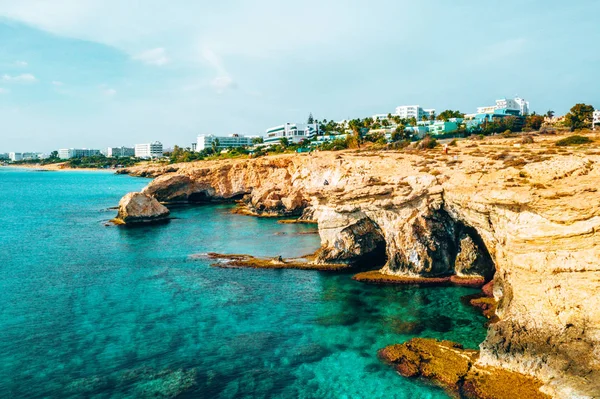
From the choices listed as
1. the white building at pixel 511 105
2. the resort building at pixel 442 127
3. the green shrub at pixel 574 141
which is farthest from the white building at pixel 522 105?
the green shrub at pixel 574 141

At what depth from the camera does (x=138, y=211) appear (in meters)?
71.3

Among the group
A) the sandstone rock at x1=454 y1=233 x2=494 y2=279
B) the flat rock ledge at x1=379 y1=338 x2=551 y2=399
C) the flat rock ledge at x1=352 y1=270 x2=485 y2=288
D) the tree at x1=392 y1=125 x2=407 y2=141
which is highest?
the tree at x1=392 y1=125 x2=407 y2=141

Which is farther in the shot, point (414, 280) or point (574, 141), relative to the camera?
point (574, 141)

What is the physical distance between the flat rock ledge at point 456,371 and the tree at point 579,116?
249 ft

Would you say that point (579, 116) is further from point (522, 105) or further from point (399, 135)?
point (522, 105)

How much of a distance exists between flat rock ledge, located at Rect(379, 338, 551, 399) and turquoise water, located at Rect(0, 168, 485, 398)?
935 mm

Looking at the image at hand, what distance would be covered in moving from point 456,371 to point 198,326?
53.7 ft

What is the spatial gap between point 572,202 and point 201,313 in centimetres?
2430

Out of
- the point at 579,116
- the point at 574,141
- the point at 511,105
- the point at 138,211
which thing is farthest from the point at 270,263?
the point at 511,105

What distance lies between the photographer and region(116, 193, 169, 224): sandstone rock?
232ft

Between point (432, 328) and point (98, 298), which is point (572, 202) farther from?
point (98, 298)

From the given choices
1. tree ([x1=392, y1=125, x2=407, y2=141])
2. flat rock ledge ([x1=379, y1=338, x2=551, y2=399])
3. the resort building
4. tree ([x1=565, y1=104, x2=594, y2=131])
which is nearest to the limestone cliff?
flat rock ledge ([x1=379, y1=338, x2=551, y2=399])

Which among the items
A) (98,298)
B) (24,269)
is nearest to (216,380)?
(98,298)

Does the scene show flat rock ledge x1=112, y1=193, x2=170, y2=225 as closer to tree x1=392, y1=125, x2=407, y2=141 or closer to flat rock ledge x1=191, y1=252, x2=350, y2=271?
flat rock ledge x1=191, y1=252, x2=350, y2=271
